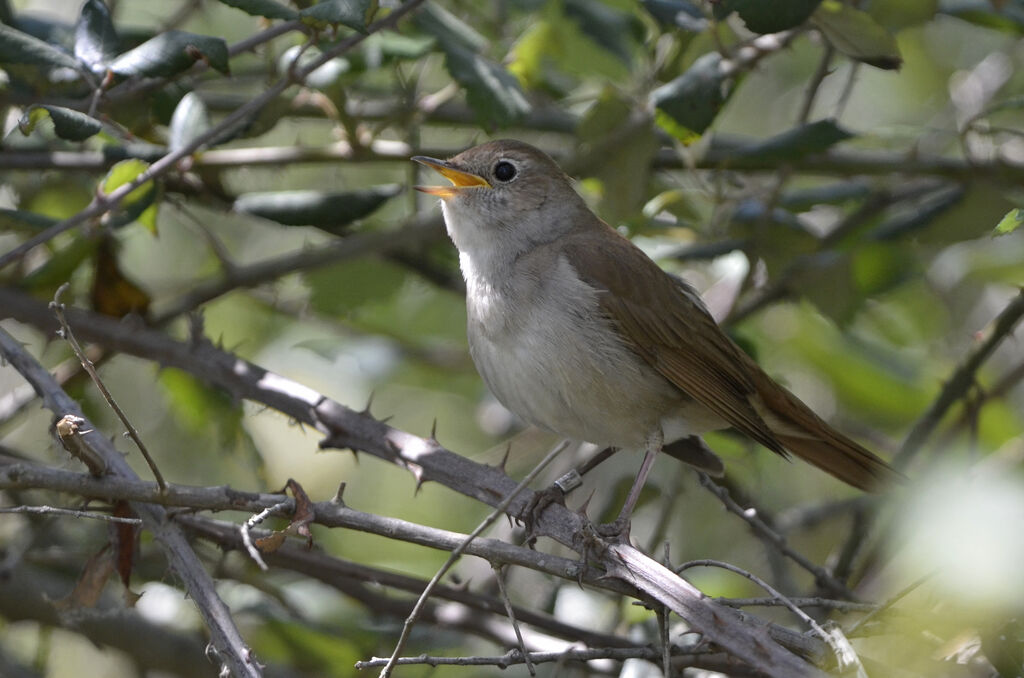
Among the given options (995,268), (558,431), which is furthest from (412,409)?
(995,268)

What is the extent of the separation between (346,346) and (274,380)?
102cm

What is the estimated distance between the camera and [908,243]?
175 inches

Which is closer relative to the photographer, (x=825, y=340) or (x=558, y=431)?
(x=558, y=431)

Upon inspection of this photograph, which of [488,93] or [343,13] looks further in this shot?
[488,93]

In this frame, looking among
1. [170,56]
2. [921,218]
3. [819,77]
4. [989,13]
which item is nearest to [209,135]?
[170,56]

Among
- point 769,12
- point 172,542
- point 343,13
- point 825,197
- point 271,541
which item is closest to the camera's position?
point 271,541

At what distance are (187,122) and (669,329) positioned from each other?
5.85 ft

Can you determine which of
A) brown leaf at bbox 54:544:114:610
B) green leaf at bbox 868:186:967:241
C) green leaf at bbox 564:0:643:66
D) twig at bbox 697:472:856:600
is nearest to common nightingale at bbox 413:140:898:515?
twig at bbox 697:472:856:600

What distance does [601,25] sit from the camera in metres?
4.35

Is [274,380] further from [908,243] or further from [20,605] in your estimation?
[908,243]

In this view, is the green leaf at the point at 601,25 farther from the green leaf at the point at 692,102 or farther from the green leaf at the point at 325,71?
the green leaf at the point at 325,71

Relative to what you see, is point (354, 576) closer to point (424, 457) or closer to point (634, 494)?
point (424, 457)

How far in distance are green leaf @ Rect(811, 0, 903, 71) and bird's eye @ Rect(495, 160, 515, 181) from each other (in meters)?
1.31

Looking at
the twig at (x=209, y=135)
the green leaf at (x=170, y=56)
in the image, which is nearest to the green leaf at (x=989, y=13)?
the twig at (x=209, y=135)
